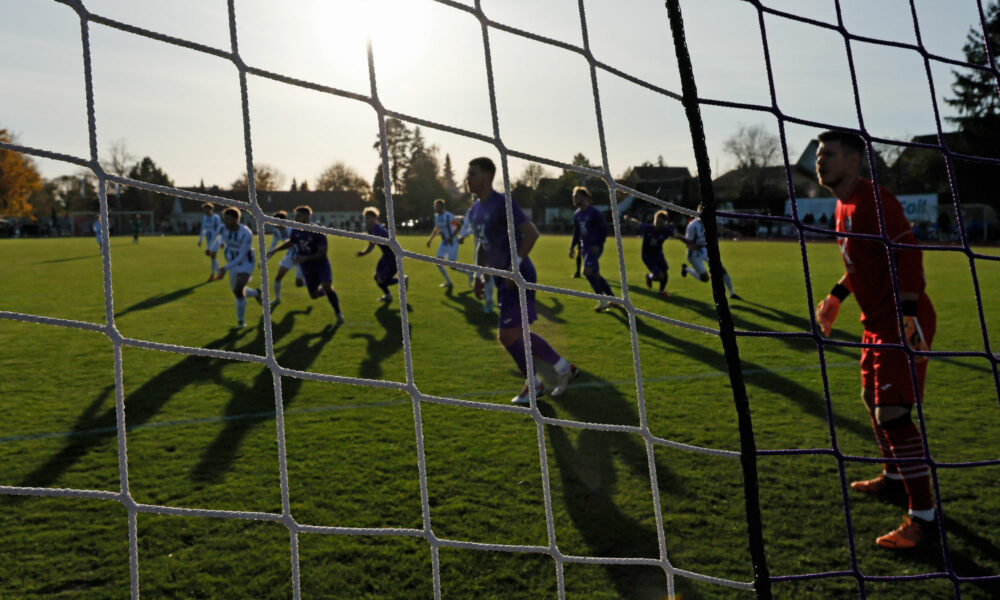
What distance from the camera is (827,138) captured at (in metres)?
2.85

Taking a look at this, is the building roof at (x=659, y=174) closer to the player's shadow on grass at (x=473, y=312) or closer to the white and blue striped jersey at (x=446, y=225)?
the player's shadow on grass at (x=473, y=312)

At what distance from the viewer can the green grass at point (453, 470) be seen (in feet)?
8.13

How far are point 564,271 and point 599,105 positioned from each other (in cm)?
1388

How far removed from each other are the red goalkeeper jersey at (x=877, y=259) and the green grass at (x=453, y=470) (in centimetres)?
90

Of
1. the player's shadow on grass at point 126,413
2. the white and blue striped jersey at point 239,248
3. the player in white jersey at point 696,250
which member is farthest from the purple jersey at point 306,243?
the player in white jersey at point 696,250

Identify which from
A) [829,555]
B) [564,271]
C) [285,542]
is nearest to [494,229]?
[285,542]

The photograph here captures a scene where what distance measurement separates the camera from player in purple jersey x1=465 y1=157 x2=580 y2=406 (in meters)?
4.32

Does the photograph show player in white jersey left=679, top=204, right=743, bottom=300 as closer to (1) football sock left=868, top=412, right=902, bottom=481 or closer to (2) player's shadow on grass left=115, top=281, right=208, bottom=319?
(1) football sock left=868, top=412, right=902, bottom=481

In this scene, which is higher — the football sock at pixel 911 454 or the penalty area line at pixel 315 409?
the penalty area line at pixel 315 409

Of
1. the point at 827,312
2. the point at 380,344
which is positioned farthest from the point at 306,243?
the point at 827,312

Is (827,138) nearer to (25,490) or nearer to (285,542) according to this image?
(285,542)

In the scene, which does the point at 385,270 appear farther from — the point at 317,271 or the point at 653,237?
the point at 653,237

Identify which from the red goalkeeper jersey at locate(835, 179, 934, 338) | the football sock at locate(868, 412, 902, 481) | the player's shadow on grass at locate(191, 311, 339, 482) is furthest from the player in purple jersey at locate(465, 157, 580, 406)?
the football sock at locate(868, 412, 902, 481)

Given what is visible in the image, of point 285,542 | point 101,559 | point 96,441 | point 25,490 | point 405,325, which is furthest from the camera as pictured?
point 96,441
